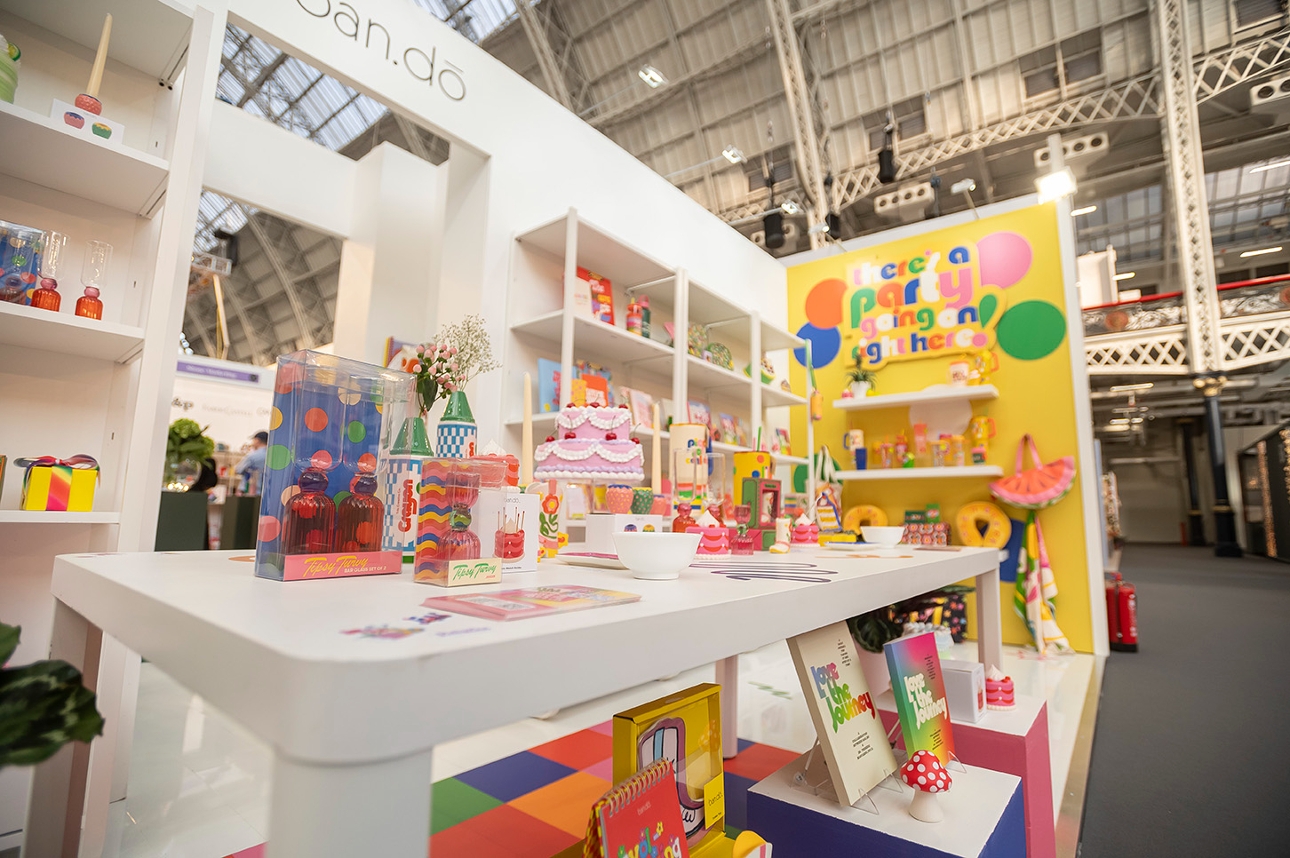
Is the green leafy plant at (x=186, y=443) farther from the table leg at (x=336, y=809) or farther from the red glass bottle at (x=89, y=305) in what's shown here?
the table leg at (x=336, y=809)

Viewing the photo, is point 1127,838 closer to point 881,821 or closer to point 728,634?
point 881,821

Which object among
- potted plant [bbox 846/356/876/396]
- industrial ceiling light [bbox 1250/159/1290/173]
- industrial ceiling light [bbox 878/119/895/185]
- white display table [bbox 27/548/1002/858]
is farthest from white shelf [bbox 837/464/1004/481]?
industrial ceiling light [bbox 1250/159/1290/173]

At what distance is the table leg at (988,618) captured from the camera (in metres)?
1.94

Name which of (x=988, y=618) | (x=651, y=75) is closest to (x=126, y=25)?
(x=988, y=618)

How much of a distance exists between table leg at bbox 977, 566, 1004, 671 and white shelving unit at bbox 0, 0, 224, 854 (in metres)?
2.38

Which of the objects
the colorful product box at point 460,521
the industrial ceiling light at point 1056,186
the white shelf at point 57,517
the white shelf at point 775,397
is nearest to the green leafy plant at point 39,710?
the colorful product box at point 460,521

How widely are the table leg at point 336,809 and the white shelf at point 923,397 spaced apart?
4.62 m

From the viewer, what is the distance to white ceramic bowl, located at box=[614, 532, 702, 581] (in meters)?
0.94

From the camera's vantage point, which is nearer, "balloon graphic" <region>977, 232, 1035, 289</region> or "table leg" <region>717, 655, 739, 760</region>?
"table leg" <region>717, 655, 739, 760</region>

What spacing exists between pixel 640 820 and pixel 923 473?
4.01 m

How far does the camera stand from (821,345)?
17.6ft

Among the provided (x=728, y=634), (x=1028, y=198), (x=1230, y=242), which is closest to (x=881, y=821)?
(x=728, y=634)

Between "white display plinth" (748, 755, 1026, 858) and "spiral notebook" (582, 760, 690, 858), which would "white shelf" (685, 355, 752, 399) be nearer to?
"white display plinth" (748, 755, 1026, 858)

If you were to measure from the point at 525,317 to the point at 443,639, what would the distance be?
2.84 meters
